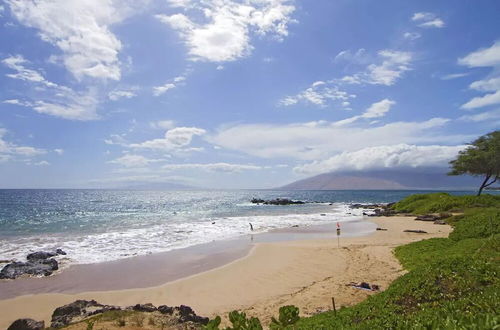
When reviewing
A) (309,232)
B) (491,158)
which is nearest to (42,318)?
(309,232)

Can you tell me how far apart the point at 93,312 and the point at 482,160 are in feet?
183

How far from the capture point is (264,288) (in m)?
15.2

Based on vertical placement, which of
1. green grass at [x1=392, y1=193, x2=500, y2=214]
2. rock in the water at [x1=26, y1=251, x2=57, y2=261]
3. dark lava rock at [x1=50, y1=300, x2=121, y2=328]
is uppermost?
green grass at [x1=392, y1=193, x2=500, y2=214]

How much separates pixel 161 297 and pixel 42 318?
14.7 ft

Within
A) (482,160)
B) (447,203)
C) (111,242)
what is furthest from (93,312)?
(482,160)

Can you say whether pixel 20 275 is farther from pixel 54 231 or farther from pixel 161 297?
pixel 54 231

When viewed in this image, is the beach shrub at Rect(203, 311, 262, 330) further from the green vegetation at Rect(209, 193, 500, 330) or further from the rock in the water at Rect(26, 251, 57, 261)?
the rock in the water at Rect(26, 251, 57, 261)

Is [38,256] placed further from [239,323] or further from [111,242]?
[239,323]

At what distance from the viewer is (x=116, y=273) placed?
60.0ft

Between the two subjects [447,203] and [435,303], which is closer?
[435,303]

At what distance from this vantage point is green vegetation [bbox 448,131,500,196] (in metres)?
48.3

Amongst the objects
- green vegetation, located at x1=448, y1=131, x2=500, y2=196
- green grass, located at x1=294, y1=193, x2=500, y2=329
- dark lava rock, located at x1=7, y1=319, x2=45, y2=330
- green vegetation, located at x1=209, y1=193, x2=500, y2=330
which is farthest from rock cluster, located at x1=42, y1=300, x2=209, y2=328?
green vegetation, located at x1=448, y1=131, x2=500, y2=196

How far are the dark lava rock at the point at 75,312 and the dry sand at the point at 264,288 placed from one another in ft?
4.61

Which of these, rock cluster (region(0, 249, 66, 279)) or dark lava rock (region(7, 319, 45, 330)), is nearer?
dark lava rock (region(7, 319, 45, 330))
